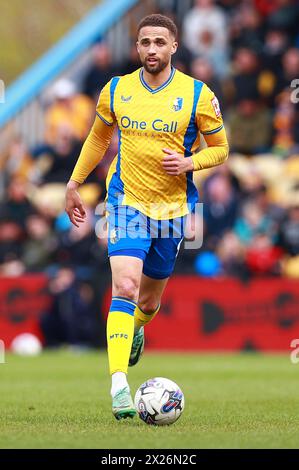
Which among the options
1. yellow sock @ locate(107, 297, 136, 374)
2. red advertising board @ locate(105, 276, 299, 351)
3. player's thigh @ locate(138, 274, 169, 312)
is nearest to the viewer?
yellow sock @ locate(107, 297, 136, 374)

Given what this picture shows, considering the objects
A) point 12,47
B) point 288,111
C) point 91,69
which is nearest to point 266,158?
point 288,111

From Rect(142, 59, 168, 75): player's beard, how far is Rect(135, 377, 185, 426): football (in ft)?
7.25

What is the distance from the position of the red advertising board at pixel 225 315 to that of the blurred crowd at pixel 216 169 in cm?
32

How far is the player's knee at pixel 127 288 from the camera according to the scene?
7.67 metres

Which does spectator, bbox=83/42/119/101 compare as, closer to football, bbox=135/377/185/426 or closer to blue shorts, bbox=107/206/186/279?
blue shorts, bbox=107/206/186/279

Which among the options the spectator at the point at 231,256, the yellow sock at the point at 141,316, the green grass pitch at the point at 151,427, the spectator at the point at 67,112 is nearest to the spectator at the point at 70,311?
the green grass pitch at the point at 151,427

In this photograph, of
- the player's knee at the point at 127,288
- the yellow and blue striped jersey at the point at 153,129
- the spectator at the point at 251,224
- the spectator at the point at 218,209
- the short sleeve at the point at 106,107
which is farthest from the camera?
the spectator at the point at 218,209

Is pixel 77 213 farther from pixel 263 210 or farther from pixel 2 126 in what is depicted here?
pixel 2 126

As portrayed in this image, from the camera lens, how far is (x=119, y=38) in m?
21.2

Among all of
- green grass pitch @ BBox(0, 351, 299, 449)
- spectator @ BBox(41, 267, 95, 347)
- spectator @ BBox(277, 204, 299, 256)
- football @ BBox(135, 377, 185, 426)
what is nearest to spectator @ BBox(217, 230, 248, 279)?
spectator @ BBox(277, 204, 299, 256)

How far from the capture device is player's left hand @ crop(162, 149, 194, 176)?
25.5 feet

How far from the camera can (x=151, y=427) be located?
7172mm

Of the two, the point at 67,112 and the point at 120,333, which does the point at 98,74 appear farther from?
the point at 120,333

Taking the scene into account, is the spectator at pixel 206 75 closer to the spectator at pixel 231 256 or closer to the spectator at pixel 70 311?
the spectator at pixel 231 256
